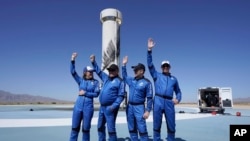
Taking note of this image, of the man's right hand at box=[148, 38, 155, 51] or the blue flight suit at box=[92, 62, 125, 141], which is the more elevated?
the man's right hand at box=[148, 38, 155, 51]

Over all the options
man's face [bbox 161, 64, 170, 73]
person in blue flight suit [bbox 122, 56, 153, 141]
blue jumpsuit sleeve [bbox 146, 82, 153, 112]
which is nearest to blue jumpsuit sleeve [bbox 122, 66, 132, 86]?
person in blue flight suit [bbox 122, 56, 153, 141]

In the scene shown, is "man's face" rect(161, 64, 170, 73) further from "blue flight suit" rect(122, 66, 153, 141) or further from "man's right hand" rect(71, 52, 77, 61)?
"man's right hand" rect(71, 52, 77, 61)

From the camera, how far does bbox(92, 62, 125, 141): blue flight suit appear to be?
5.29 m

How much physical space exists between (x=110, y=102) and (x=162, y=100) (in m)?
1.24

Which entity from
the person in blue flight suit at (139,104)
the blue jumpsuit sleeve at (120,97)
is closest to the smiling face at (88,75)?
the blue jumpsuit sleeve at (120,97)

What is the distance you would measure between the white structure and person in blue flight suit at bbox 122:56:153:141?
42.9 feet

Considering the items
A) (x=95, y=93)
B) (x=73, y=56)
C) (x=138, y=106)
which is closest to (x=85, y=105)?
(x=95, y=93)

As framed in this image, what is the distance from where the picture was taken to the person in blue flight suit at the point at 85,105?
5453mm

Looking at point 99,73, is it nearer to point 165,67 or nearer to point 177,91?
point 165,67

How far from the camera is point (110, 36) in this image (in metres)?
19.4

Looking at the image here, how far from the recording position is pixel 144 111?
17.9 ft

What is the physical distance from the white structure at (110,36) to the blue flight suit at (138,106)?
43.2 ft

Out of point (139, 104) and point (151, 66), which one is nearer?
point (139, 104)

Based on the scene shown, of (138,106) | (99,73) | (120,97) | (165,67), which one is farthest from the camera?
(99,73)
